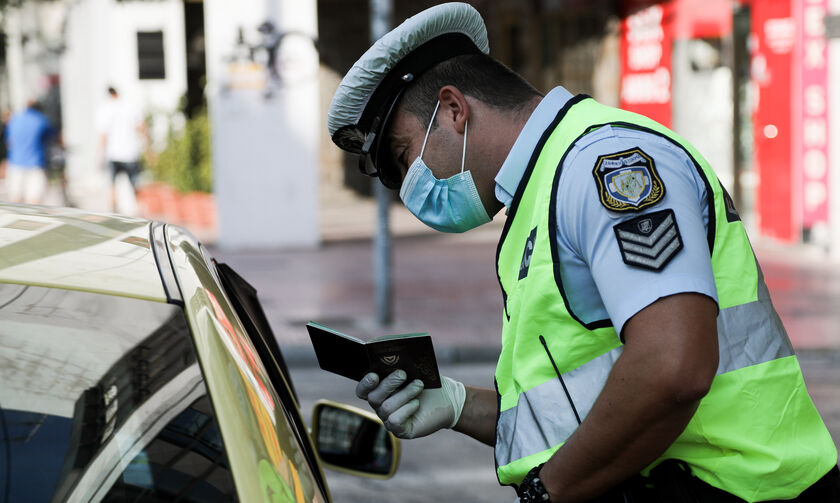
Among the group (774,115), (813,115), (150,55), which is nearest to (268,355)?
(813,115)

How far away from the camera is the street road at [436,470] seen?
4984 millimetres

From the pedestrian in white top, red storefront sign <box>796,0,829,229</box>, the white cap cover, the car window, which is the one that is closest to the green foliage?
the pedestrian in white top

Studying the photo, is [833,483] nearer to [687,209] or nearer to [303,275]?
[687,209]

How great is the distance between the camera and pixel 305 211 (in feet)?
45.1

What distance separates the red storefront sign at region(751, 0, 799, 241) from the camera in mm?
12500

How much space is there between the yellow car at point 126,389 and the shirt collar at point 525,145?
525 millimetres

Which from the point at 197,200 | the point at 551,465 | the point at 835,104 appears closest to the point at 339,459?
the point at 551,465

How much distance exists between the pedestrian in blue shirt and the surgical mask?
47.0 ft

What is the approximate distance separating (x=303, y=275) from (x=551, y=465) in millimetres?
9685

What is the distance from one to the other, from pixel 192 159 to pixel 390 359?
1397cm

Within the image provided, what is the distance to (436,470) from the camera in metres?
5.37

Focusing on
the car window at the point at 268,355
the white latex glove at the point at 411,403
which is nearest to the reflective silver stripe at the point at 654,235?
the white latex glove at the point at 411,403

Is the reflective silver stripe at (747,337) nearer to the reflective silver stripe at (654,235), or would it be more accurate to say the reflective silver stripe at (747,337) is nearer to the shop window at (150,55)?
the reflective silver stripe at (654,235)

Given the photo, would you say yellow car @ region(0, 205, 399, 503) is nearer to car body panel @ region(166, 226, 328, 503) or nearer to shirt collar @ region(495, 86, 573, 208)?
car body panel @ region(166, 226, 328, 503)
